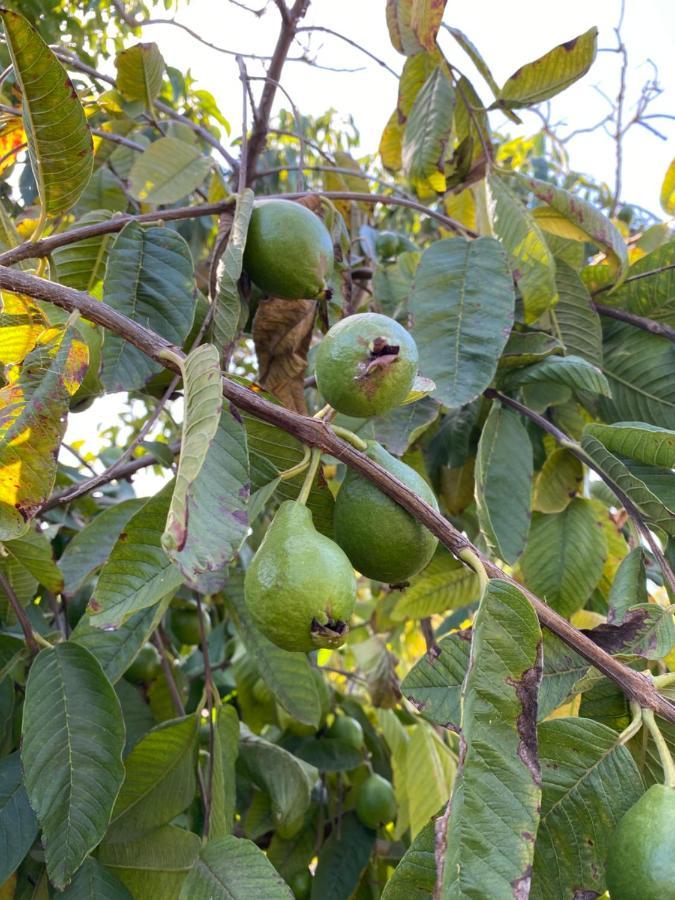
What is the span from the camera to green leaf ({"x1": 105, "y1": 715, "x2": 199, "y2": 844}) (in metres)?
1.05

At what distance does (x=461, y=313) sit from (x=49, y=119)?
60 centimetres

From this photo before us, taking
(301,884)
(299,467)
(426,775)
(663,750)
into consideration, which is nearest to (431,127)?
(299,467)

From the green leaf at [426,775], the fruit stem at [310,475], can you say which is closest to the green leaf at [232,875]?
the fruit stem at [310,475]

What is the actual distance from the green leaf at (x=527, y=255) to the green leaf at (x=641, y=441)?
1.02 ft

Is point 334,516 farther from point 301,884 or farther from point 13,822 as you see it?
point 301,884

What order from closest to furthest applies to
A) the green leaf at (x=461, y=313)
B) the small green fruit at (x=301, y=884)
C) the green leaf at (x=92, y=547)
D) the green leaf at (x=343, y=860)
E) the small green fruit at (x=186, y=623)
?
1. the green leaf at (x=461, y=313)
2. the green leaf at (x=92, y=547)
3. the green leaf at (x=343, y=860)
4. the small green fruit at (x=301, y=884)
5. the small green fruit at (x=186, y=623)

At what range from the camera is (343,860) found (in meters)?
1.49

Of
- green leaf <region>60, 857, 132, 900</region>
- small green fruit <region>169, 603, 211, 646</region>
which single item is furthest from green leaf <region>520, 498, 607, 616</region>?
small green fruit <region>169, 603, 211, 646</region>

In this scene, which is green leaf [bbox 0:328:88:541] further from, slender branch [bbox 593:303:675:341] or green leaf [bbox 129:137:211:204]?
slender branch [bbox 593:303:675:341]

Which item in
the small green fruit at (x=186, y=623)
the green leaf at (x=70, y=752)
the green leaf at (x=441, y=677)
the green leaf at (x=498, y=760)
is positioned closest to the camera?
the green leaf at (x=498, y=760)

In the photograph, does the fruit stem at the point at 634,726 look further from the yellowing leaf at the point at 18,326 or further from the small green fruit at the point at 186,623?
the small green fruit at the point at 186,623

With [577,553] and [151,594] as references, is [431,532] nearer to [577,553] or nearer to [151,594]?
[151,594]

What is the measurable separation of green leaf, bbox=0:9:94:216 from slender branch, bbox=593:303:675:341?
0.86 meters

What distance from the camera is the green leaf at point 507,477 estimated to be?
115 cm
